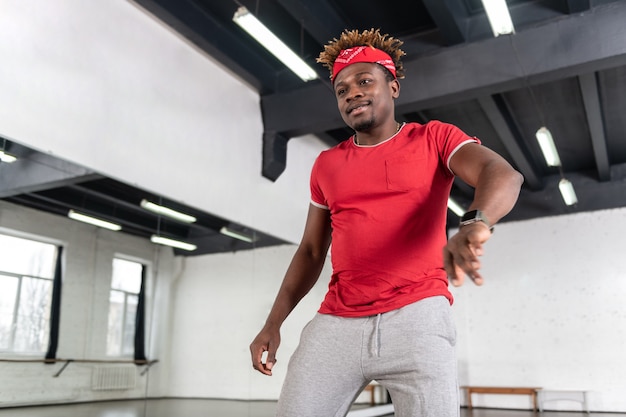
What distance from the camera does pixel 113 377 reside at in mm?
3477

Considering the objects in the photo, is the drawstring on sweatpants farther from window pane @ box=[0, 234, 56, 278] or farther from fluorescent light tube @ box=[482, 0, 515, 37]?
fluorescent light tube @ box=[482, 0, 515, 37]

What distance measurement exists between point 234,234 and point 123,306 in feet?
5.12

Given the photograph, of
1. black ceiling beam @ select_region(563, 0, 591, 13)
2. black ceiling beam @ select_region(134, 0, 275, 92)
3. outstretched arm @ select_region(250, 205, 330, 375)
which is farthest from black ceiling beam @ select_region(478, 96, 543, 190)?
outstretched arm @ select_region(250, 205, 330, 375)

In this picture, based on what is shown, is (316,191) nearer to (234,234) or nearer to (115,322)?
(115,322)

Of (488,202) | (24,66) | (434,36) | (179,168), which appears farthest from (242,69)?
(488,202)

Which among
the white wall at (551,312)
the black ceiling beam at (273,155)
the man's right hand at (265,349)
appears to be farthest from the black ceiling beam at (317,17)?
the white wall at (551,312)

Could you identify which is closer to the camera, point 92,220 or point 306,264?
point 306,264

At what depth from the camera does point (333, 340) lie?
1.24 meters

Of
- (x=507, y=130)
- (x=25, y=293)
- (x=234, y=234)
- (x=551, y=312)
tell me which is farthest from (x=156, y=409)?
(x=551, y=312)

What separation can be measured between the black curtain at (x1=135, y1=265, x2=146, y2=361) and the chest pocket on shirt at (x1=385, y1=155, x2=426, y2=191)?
2.94m

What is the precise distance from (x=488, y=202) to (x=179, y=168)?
3773mm

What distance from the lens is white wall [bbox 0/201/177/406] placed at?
297cm

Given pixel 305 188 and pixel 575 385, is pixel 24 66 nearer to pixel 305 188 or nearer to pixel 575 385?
pixel 305 188

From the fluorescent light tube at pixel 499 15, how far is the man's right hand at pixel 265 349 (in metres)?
2.98
